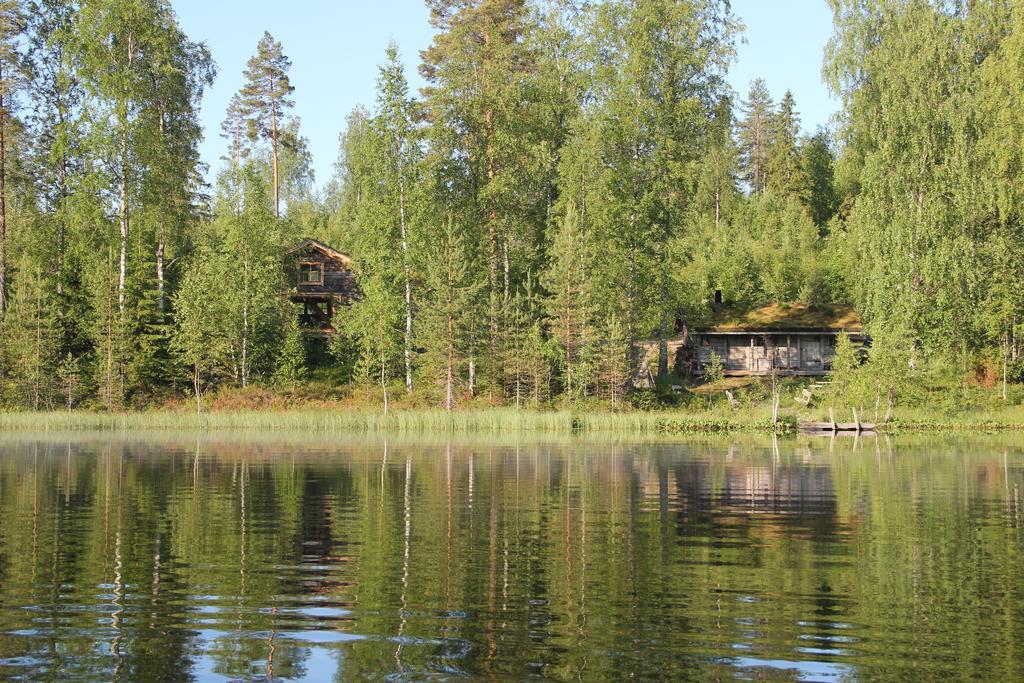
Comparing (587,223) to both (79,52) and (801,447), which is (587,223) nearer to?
(801,447)

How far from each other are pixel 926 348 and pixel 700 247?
2785 centimetres

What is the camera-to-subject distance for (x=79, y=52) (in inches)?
2488

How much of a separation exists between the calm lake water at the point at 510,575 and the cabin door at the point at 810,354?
124ft

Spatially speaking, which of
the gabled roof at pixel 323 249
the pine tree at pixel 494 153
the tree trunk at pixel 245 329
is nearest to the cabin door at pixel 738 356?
the pine tree at pixel 494 153

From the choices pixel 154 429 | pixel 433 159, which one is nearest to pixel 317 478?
pixel 154 429

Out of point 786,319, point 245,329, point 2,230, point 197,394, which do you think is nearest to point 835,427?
point 786,319

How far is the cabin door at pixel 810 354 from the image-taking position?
68.4 m

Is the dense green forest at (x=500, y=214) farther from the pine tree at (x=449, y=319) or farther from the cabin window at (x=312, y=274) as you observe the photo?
the cabin window at (x=312, y=274)

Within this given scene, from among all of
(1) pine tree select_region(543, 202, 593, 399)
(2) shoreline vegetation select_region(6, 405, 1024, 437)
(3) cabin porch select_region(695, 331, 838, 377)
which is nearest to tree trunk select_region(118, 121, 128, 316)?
(2) shoreline vegetation select_region(6, 405, 1024, 437)

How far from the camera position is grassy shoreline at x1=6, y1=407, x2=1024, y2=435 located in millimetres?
51594

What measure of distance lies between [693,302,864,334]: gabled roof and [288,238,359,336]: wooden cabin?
76.1 feet

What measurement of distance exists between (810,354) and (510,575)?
55.7m

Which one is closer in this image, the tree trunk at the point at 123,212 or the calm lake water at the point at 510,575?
the calm lake water at the point at 510,575

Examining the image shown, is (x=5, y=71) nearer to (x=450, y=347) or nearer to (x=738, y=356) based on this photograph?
(x=450, y=347)
